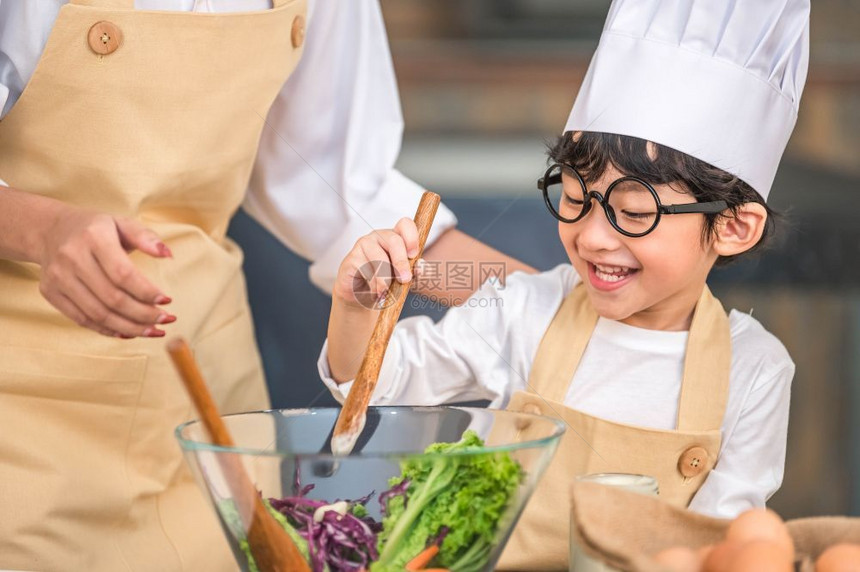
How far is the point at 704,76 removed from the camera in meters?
0.81

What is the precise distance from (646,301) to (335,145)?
39 cm

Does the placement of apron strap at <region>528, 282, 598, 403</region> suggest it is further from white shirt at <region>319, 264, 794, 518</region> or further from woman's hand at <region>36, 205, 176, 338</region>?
woman's hand at <region>36, 205, 176, 338</region>

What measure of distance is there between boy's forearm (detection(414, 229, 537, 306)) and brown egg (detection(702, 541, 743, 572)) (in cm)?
46

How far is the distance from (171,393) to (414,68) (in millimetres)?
1302

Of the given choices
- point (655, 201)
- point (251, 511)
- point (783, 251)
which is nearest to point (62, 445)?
point (251, 511)

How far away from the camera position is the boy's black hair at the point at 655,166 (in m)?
0.81

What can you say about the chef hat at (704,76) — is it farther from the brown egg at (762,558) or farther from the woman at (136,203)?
the brown egg at (762,558)

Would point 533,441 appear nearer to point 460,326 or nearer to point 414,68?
point 460,326

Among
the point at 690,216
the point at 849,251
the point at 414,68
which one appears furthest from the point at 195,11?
the point at 414,68

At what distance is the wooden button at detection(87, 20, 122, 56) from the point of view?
83 cm

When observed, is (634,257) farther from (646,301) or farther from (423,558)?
(423,558)

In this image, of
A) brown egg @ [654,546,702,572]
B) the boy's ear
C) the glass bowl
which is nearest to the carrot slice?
the glass bowl

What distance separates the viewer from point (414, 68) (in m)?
2.10

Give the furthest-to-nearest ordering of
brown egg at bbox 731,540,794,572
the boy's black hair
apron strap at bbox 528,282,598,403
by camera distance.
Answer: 1. apron strap at bbox 528,282,598,403
2. the boy's black hair
3. brown egg at bbox 731,540,794,572
